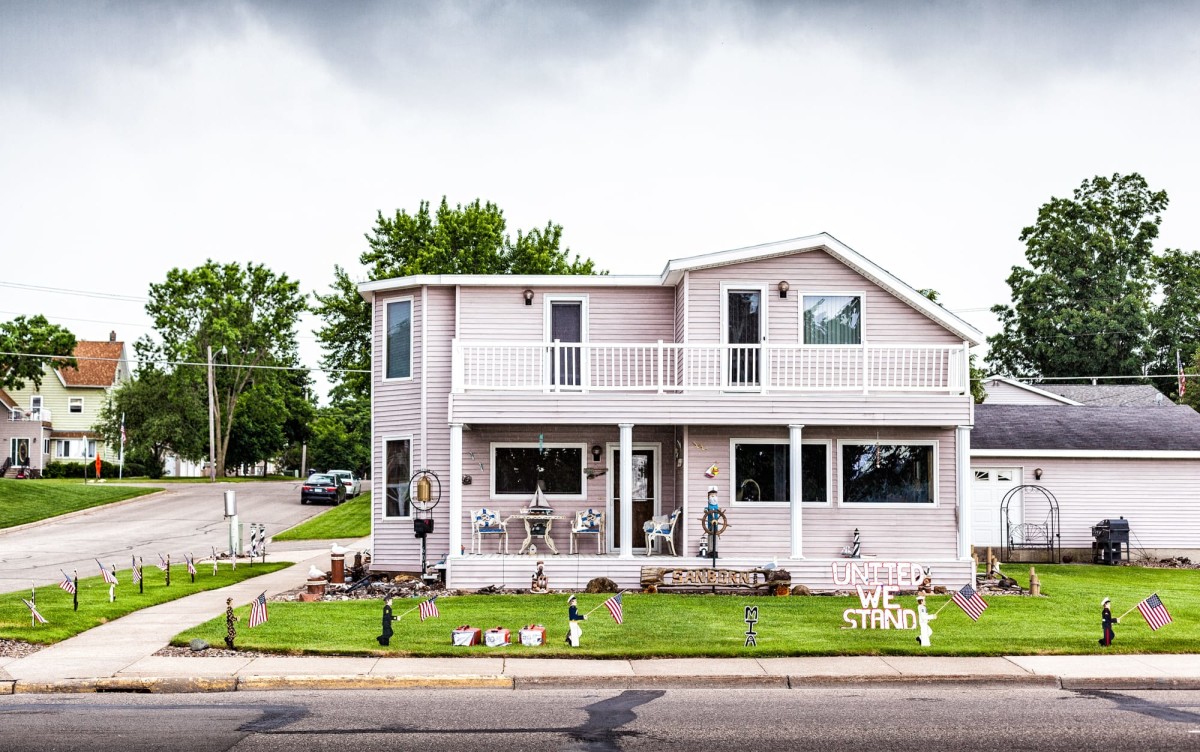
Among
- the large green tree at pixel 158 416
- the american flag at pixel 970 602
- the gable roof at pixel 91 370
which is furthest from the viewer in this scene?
the gable roof at pixel 91 370

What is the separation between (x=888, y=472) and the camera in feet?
71.6

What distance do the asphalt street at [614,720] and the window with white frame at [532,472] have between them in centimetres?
1015

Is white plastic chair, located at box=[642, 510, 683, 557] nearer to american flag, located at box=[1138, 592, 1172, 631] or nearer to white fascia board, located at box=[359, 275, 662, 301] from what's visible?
white fascia board, located at box=[359, 275, 662, 301]

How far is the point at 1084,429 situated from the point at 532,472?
15.0m

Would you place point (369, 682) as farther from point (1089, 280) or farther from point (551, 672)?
point (1089, 280)

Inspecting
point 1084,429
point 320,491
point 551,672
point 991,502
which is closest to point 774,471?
point 991,502

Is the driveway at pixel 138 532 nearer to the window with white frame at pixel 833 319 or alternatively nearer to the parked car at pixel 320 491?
the parked car at pixel 320 491

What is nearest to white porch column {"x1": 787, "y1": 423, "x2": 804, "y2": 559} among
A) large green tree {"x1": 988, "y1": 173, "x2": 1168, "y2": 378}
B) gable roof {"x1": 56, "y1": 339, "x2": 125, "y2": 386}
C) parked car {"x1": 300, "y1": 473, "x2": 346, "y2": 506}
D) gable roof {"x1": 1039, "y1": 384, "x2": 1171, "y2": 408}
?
gable roof {"x1": 1039, "y1": 384, "x2": 1171, "y2": 408}

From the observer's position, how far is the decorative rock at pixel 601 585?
20.1m

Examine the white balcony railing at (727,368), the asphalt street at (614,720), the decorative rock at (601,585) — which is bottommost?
the asphalt street at (614,720)

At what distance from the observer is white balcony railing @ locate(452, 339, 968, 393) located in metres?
21.0

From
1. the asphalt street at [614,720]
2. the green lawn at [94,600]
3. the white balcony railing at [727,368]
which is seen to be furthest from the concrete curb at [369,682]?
the white balcony railing at [727,368]

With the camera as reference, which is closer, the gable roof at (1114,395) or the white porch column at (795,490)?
the white porch column at (795,490)

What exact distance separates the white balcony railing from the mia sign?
3.18 m
